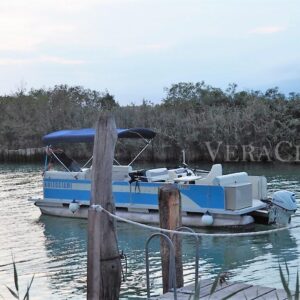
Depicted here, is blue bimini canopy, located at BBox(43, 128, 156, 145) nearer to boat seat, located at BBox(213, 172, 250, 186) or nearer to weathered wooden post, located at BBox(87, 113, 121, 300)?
boat seat, located at BBox(213, 172, 250, 186)

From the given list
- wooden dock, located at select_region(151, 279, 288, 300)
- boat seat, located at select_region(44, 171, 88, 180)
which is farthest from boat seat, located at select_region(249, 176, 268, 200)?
wooden dock, located at select_region(151, 279, 288, 300)

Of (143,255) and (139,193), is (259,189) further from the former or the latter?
(143,255)

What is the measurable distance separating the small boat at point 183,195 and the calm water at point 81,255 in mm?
562

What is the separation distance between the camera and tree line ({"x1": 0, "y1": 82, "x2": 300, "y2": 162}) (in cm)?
4025

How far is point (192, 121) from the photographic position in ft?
141

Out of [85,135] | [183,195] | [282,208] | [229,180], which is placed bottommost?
[282,208]

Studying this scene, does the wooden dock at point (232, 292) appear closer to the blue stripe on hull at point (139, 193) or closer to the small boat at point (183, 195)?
the small boat at point (183, 195)

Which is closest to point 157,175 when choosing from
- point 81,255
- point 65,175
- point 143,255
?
point 65,175

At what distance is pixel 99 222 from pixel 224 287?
1.70m

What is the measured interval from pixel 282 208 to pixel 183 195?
8.71 feet

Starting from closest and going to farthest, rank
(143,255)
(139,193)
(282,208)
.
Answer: (143,255) < (282,208) < (139,193)

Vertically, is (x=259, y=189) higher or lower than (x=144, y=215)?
higher

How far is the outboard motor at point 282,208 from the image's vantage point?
1466cm

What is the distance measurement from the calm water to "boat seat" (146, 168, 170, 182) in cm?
154
